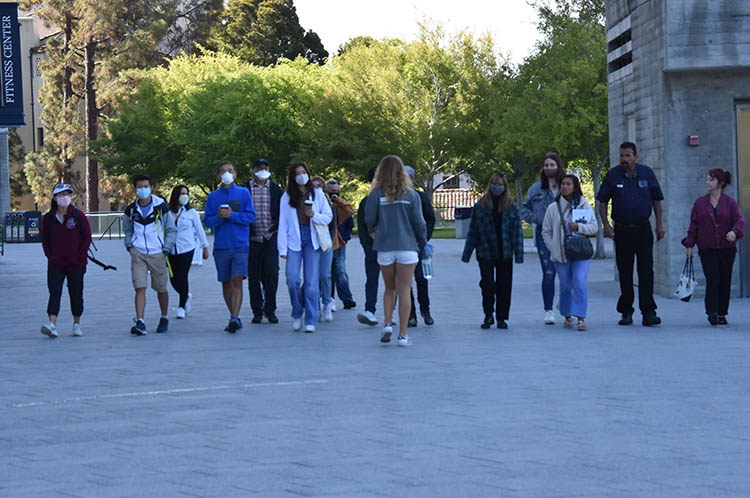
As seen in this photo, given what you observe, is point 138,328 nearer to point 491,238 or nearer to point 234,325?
point 234,325

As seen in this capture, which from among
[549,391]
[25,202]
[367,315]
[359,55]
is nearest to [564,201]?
[367,315]

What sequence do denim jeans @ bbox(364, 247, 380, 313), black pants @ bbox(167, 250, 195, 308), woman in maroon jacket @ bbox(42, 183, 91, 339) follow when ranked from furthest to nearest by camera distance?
black pants @ bbox(167, 250, 195, 308) → denim jeans @ bbox(364, 247, 380, 313) → woman in maroon jacket @ bbox(42, 183, 91, 339)

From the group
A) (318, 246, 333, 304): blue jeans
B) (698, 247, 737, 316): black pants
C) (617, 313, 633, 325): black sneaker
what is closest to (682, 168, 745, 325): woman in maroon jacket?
(698, 247, 737, 316): black pants

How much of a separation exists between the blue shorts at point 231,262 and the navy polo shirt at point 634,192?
4.10 metres

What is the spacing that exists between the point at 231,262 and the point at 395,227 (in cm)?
255

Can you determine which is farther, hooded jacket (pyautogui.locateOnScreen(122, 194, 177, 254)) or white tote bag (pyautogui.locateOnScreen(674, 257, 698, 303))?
hooded jacket (pyautogui.locateOnScreen(122, 194, 177, 254))

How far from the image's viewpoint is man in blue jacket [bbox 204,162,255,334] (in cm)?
1327

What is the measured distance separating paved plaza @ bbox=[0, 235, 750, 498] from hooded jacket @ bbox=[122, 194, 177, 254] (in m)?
1.00

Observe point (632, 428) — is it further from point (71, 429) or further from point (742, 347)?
point (742, 347)

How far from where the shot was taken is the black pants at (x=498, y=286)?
12914 millimetres

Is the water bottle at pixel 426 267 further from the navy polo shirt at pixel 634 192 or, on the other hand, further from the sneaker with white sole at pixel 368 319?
the navy polo shirt at pixel 634 192

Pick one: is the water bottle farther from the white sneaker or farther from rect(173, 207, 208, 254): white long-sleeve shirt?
the white sneaker

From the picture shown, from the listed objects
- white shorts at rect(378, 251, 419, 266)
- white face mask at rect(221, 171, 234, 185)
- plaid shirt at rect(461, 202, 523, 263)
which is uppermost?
white face mask at rect(221, 171, 234, 185)

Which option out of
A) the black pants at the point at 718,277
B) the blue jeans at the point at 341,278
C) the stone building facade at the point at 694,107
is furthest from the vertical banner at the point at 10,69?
the black pants at the point at 718,277
